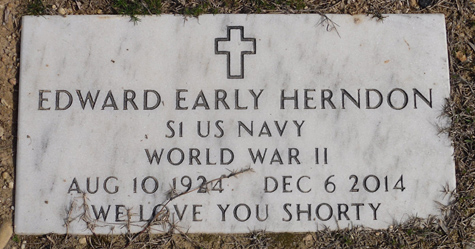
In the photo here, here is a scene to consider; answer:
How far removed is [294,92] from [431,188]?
1.04 metres

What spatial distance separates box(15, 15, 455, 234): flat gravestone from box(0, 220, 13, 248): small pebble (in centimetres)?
8

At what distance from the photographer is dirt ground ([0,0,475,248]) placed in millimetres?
2756

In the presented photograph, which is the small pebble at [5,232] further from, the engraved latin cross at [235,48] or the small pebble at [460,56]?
the small pebble at [460,56]

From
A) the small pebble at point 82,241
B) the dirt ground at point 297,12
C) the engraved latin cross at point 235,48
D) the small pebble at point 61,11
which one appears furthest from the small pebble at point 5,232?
the engraved latin cross at point 235,48

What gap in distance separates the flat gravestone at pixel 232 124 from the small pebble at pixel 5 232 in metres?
0.08

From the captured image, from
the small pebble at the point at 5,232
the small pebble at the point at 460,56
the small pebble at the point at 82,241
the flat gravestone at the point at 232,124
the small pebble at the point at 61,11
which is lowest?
the small pebble at the point at 82,241

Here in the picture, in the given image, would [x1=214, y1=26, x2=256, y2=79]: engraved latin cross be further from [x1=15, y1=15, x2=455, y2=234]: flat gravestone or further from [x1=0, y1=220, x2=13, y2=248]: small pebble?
[x1=0, y1=220, x2=13, y2=248]: small pebble

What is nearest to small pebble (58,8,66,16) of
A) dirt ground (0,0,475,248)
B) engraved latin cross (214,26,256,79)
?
dirt ground (0,0,475,248)

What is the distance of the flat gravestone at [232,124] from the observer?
8.99 ft

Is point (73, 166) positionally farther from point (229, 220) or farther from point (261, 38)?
point (261, 38)

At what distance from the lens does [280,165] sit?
2.75m

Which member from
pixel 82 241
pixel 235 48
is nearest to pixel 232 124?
pixel 235 48

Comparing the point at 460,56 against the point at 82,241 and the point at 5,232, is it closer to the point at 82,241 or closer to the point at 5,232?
the point at 82,241

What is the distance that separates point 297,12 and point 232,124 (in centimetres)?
86
